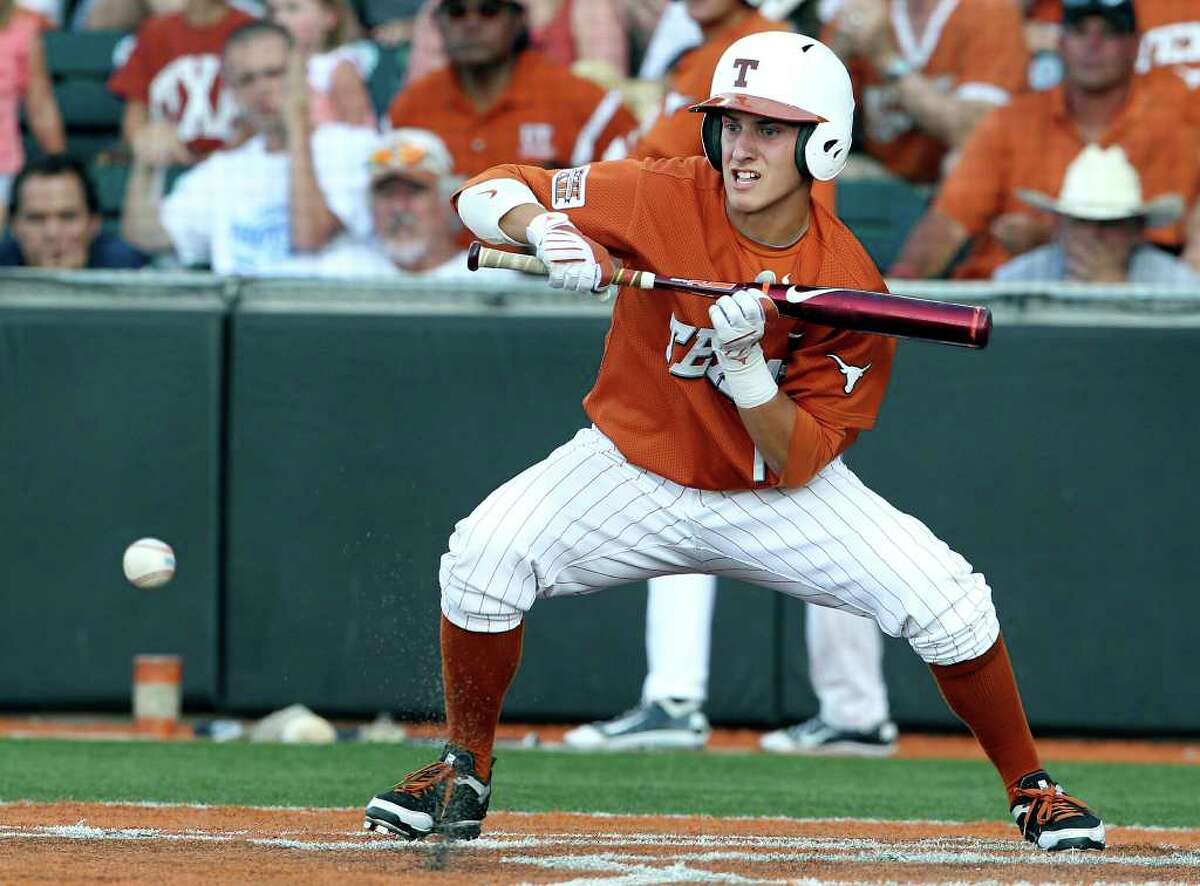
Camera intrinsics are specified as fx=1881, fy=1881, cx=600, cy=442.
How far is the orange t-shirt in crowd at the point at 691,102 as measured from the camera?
19.0 ft

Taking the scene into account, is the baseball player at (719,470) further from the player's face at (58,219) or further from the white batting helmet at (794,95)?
the player's face at (58,219)

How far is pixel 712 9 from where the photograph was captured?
634 cm

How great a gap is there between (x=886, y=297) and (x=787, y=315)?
0.67ft

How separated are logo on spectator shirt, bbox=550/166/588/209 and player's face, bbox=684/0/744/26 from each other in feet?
7.92

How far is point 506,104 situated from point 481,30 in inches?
12.6

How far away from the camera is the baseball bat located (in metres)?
3.77

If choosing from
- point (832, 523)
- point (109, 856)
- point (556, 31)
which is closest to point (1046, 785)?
point (832, 523)

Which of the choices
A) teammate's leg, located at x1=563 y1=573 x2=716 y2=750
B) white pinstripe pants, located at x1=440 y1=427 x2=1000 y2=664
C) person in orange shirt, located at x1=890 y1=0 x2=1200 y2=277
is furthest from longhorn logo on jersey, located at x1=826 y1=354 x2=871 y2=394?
person in orange shirt, located at x1=890 y1=0 x2=1200 y2=277

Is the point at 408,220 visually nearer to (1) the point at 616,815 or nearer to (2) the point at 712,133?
(1) the point at 616,815

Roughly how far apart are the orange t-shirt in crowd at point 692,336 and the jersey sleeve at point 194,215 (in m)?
3.78

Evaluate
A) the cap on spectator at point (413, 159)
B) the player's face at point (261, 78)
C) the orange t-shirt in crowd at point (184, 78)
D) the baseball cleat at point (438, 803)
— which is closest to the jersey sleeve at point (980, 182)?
the cap on spectator at point (413, 159)

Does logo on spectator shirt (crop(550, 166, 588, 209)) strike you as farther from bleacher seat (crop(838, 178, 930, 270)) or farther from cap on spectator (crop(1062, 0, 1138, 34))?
cap on spectator (crop(1062, 0, 1138, 34))

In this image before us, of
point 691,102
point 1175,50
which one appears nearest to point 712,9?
point 691,102

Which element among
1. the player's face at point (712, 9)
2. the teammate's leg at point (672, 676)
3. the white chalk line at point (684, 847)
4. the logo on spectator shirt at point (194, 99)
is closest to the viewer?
the white chalk line at point (684, 847)
